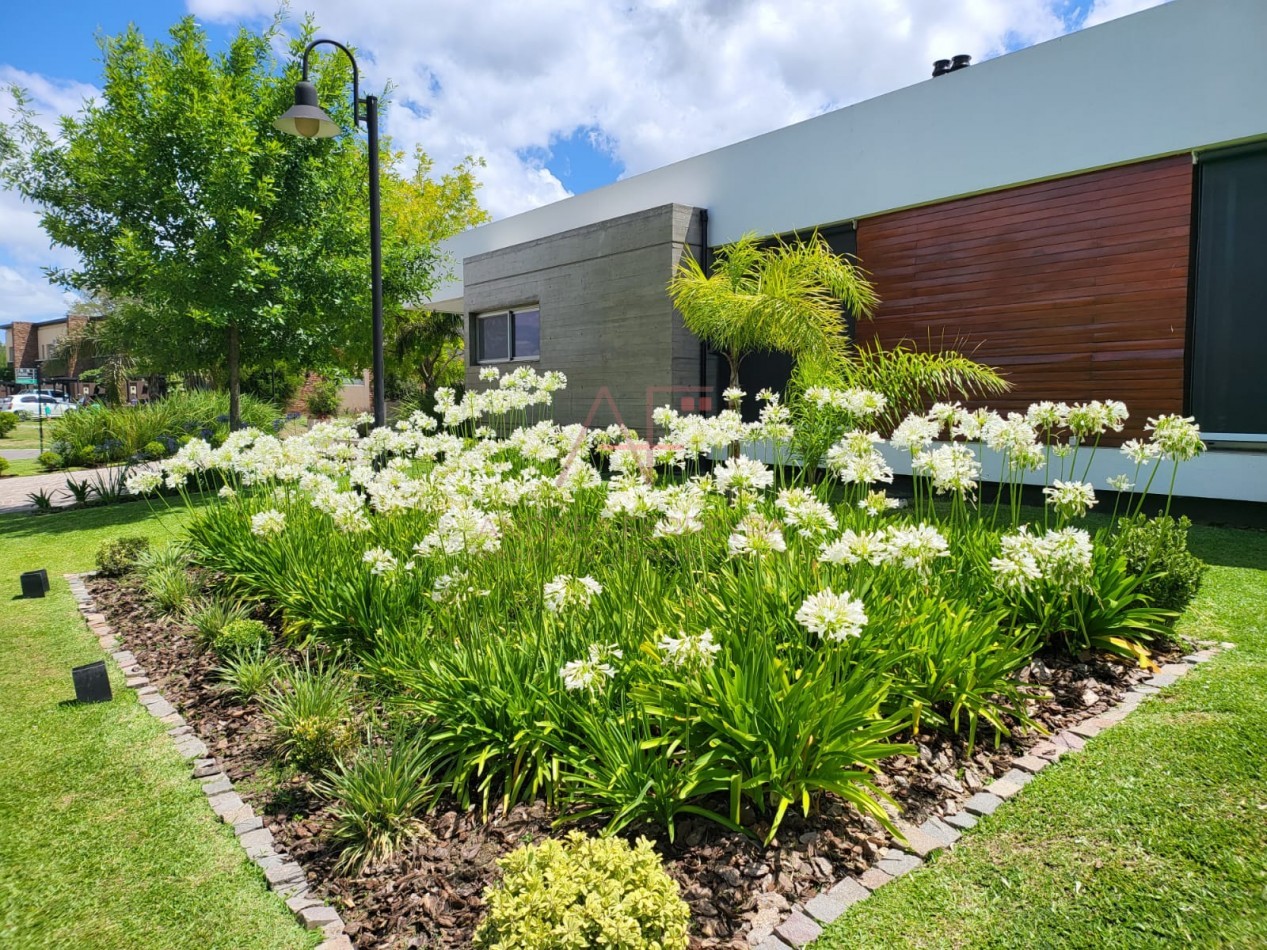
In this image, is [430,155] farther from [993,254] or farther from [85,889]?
[85,889]

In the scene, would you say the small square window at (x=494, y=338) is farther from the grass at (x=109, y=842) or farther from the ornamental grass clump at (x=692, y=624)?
the grass at (x=109, y=842)

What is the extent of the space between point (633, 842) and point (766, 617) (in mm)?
1119

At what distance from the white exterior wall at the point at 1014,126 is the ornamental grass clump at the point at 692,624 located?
212 inches

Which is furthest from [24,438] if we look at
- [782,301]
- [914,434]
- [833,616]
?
[833,616]

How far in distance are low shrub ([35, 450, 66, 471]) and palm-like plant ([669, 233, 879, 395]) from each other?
14.7 m

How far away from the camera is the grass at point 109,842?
238 centimetres

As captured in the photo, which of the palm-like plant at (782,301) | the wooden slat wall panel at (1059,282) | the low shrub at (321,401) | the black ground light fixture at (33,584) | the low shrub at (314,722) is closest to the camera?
the low shrub at (314,722)

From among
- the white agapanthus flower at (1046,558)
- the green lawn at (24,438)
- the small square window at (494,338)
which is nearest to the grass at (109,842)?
the white agapanthus flower at (1046,558)

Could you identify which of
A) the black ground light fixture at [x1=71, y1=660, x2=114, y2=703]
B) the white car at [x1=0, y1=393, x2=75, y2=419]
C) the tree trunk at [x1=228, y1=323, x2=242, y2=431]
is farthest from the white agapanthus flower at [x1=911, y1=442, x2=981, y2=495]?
the white car at [x1=0, y1=393, x2=75, y2=419]

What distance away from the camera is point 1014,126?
27.9ft

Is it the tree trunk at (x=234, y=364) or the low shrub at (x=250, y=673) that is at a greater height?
the tree trunk at (x=234, y=364)

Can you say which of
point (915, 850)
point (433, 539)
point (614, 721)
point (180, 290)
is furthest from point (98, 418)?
point (915, 850)

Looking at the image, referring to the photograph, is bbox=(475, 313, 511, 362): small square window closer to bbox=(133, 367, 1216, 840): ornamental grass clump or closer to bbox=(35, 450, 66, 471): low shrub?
bbox=(35, 450, 66, 471): low shrub

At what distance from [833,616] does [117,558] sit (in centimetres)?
744
